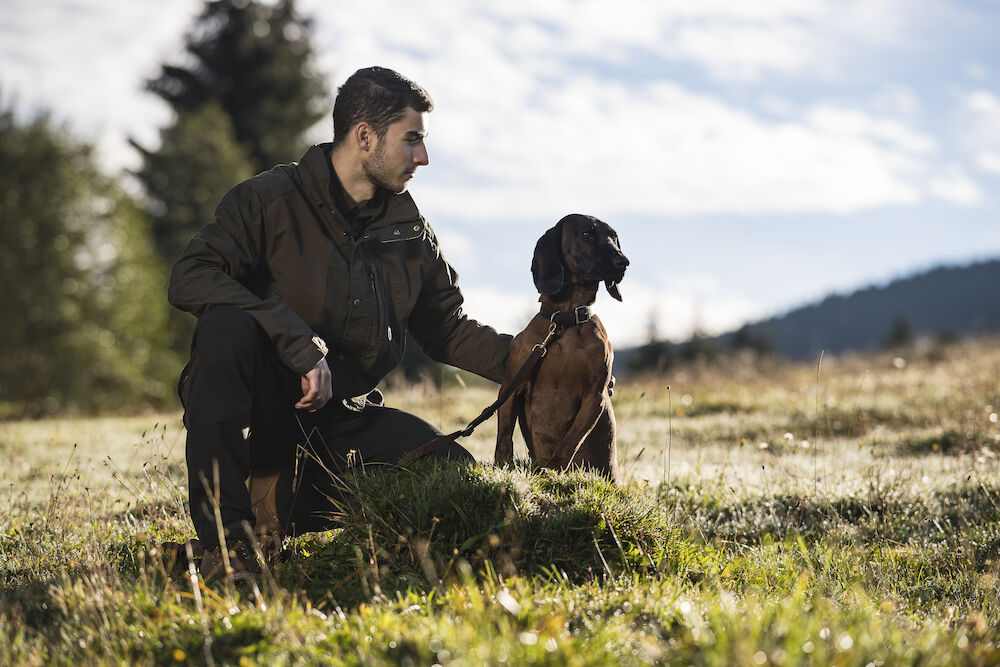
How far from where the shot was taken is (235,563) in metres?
3.02

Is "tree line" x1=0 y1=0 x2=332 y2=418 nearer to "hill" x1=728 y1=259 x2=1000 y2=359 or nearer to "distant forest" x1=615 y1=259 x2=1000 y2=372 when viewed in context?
"distant forest" x1=615 y1=259 x2=1000 y2=372

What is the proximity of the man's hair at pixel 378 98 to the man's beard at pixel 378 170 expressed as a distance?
8 cm

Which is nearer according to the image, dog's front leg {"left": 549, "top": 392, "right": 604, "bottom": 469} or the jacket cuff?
the jacket cuff

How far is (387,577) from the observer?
10.1ft

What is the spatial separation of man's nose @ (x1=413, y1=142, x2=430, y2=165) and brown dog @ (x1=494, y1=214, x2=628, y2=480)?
2.24 feet

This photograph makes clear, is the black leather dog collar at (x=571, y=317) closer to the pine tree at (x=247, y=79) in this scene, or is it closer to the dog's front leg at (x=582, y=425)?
the dog's front leg at (x=582, y=425)

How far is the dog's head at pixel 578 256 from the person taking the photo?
366 centimetres

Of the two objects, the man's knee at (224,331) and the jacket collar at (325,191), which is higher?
the jacket collar at (325,191)

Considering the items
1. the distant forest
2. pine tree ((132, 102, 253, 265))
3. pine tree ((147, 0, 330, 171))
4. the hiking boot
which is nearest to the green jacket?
the hiking boot

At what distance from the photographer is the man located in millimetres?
3418

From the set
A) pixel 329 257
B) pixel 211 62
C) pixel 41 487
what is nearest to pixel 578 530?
pixel 329 257

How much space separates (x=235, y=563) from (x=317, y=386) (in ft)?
2.59

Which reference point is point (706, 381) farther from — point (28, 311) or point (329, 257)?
point (28, 311)

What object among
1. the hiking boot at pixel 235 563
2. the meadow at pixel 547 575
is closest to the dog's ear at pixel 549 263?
the meadow at pixel 547 575
